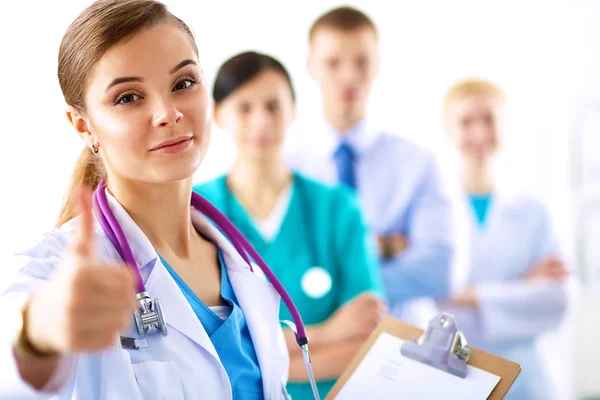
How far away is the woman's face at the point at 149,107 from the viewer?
3.11 feet

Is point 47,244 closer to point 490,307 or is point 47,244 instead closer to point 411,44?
point 490,307

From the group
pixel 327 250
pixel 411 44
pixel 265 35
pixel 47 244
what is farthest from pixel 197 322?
pixel 411 44

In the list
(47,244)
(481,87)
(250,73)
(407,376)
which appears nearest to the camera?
(47,244)

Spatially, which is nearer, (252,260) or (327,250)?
(252,260)

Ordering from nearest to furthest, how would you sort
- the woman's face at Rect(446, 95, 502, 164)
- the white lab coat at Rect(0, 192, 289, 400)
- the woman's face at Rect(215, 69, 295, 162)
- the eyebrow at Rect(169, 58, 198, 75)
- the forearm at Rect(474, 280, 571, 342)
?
the white lab coat at Rect(0, 192, 289, 400) → the eyebrow at Rect(169, 58, 198, 75) → the woman's face at Rect(215, 69, 295, 162) → the forearm at Rect(474, 280, 571, 342) → the woman's face at Rect(446, 95, 502, 164)

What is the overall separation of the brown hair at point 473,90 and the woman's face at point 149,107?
78.6 inches

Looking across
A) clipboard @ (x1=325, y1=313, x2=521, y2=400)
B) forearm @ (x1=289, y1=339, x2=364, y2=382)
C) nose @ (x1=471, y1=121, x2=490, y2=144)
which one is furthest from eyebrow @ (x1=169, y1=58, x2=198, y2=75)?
nose @ (x1=471, y1=121, x2=490, y2=144)

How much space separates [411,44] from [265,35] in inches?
29.3

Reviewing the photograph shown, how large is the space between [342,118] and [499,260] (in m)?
0.93

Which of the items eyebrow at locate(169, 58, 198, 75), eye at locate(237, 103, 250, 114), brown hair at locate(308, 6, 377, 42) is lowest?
eyebrow at locate(169, 58, 198, 75)

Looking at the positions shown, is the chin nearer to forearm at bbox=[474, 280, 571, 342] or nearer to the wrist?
the wrist

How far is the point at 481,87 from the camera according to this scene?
9.23ft

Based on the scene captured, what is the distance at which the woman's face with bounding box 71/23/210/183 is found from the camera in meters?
0.95

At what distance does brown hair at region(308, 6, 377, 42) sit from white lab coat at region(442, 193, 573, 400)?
91cm
